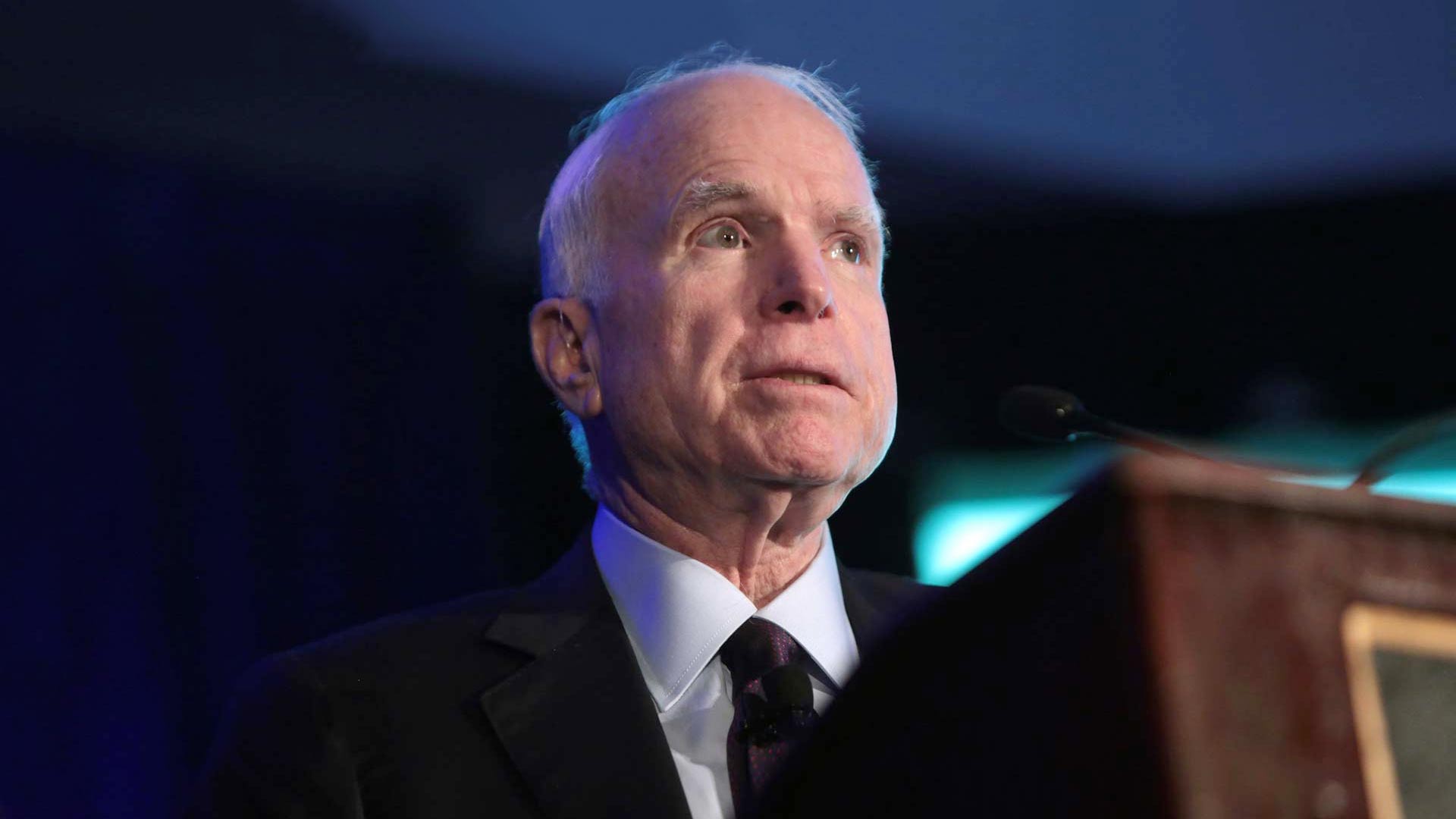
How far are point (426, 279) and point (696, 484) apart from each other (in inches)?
33.8

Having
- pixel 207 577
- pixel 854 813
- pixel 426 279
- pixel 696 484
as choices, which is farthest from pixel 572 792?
pixel 426 279

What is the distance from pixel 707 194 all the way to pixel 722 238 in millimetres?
56

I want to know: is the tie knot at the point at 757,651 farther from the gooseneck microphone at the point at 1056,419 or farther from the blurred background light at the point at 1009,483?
the blurred background light at the point at 1009,483

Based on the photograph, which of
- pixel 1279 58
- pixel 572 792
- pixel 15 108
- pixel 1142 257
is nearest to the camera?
pixel 572 792

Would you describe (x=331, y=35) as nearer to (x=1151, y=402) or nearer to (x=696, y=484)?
(x=696, y=484)

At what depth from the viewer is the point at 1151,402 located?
10.3 feet

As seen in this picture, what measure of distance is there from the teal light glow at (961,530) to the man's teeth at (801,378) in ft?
4.94

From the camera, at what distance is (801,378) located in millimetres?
1568

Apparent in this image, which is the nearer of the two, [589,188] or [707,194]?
[707,194]

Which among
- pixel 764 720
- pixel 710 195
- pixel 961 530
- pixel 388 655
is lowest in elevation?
pixel 961 530

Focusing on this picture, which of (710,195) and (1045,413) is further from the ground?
(710,195)

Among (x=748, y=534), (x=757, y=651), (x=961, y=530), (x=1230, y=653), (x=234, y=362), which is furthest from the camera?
(x=961, y=530)

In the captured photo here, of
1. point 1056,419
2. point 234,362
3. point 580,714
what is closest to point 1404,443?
point 1056,419

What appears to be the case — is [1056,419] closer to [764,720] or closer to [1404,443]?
[1404,443]
